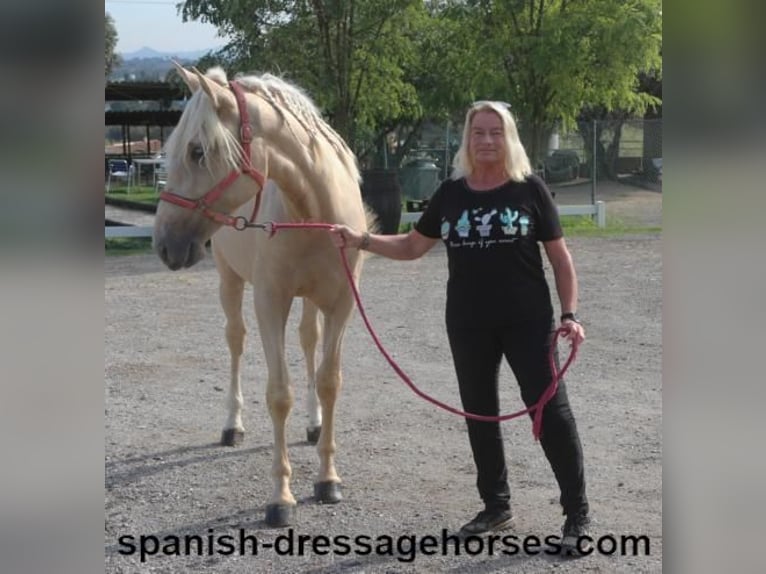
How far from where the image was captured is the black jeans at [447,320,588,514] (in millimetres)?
3541

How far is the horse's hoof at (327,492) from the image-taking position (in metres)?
4.25

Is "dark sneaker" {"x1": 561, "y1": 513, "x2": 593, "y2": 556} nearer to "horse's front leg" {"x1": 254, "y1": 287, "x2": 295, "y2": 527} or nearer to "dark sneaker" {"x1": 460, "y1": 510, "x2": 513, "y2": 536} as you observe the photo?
"dark sneaker" {"x1": 460, "y1": 510, "x2": 513, "y2": 536}

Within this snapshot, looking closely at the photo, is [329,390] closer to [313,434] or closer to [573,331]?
[313,434]

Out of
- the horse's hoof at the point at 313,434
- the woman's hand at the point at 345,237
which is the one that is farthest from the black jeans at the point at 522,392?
the horse's hoof at the point at 313,434

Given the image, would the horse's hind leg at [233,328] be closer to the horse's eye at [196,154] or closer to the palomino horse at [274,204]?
the palomino horse at [274,204]

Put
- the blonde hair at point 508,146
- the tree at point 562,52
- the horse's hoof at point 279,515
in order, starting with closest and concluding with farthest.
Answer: the blonde hair at point 508,146, the horse's hoof at point 279,515, the tree at point 562,52

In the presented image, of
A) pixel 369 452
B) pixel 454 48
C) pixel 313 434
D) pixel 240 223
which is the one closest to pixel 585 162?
pixel 454 48

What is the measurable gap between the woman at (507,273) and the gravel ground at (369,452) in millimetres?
491

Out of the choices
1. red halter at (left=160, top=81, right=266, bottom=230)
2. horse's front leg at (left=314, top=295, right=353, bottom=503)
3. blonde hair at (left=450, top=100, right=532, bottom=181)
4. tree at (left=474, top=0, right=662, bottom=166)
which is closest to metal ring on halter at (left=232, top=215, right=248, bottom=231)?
red halter at (left=160, top=81, right=266, bottom=230)
